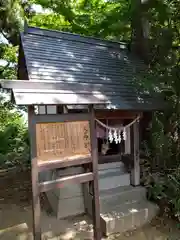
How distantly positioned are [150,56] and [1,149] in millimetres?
7415

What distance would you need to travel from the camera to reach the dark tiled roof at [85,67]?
15.3 feet

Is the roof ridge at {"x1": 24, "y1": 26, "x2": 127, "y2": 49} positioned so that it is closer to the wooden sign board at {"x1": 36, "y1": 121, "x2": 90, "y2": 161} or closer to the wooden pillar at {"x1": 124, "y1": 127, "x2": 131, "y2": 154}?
the wooden pillar at {"x1": 124, "y1": 127, "x2": 131, "y2": 154}

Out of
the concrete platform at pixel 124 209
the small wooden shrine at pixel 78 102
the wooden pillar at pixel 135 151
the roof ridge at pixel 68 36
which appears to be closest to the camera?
the small wooden shrine at pixel 78 102

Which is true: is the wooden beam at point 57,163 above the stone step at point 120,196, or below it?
above

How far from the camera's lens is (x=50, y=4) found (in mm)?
9203

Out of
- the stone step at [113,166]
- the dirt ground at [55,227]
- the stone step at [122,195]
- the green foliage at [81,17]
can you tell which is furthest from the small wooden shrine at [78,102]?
the green foliage at [81,17]

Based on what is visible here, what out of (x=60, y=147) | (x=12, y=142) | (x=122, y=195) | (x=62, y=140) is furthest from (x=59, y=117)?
(x=12, y=142)

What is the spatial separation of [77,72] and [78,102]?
180cm

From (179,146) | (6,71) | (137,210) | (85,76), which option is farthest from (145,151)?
(6,71)

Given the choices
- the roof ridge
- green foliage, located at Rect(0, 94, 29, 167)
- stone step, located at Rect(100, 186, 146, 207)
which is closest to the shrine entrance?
stone step, located at Rect(100, 186, 146, 207)

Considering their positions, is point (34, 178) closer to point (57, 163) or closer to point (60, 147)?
point (57, 163)

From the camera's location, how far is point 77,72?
5.38m

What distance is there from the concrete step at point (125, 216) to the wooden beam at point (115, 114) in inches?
88.1

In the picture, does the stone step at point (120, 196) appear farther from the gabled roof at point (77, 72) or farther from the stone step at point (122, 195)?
the gabled roof at point (77, 72)
